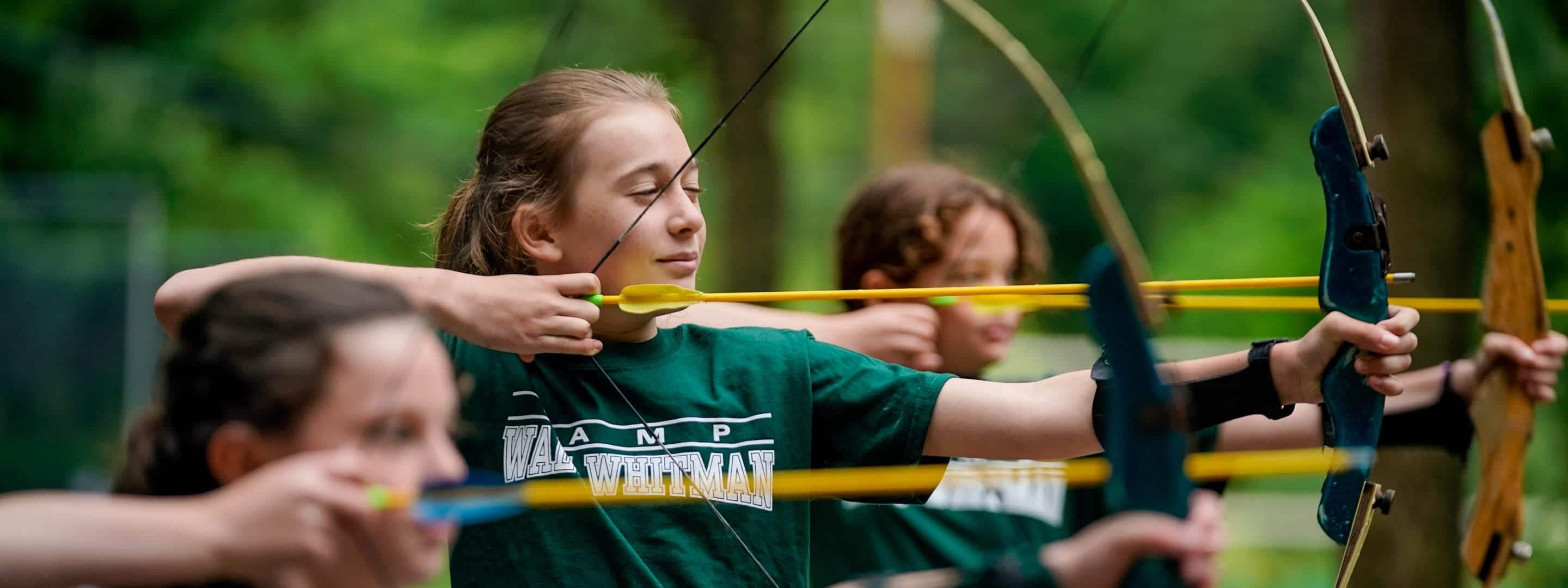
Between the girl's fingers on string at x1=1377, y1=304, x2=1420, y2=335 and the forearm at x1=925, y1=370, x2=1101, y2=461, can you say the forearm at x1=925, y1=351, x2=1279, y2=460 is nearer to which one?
the forearm at x1=925, y1=370, x2=1101, y2=461

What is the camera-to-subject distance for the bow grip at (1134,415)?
3.66ft

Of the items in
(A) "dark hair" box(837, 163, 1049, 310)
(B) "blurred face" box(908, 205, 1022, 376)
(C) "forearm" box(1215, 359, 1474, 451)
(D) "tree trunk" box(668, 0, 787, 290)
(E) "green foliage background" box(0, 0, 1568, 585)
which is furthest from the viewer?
(E) "green foliage background" box(0, 0, 1568, 585)

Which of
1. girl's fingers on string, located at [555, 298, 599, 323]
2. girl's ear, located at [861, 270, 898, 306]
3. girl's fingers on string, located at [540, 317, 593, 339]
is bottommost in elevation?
girl's fingers on string, located at [540, 317, 593, 339]

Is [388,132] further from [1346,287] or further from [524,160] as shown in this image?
[1346,287]

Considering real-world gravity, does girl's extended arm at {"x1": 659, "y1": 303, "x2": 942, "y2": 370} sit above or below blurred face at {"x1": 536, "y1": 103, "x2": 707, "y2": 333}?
below

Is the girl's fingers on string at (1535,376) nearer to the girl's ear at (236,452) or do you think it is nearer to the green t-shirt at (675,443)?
the green t-shirt at (675,443)

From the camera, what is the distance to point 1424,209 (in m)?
3.52

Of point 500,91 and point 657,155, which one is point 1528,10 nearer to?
point 657,155

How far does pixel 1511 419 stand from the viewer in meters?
1.79

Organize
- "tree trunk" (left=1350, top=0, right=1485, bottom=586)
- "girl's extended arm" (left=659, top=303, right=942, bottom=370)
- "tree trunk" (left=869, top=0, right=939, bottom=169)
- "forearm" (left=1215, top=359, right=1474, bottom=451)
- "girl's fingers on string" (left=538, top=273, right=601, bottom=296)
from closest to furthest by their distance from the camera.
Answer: "girl's fingers on string" (left=538, top=273, right=601, bottom=296), "forearm" (left=1215, top=359, right=1474, bottom=451), "girl's extended arm" (left=659, top=303, right=942, bottom=370), "tree trunk" (left=1350, top=0, right=1485, bottom=586), "tree trunk" (left=869, top=0, right=939, bottom=169)

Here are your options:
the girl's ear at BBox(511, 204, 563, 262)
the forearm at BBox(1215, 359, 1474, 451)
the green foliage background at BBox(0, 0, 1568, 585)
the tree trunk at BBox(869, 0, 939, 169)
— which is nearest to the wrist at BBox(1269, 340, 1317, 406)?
the forearm at BBox(1215, 359, 1474, 451)

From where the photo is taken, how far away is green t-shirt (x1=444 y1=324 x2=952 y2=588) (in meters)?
1.70

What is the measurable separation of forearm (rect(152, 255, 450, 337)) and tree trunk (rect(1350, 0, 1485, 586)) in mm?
2619

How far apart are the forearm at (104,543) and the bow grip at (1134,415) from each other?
693 mm
